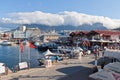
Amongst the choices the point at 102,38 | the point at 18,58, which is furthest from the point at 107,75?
the point at 102,38

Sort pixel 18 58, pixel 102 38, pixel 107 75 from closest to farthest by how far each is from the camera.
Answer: pixel 107 75 < pixel 18 58 < pixel 102 38

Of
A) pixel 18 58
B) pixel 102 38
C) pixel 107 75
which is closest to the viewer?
pixel 107 75

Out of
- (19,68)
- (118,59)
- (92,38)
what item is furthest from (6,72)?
(92,38)

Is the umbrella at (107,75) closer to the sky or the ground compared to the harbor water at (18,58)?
closer to the sky

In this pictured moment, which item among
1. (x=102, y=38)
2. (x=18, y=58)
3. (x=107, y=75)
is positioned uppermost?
(x=102, y=38)

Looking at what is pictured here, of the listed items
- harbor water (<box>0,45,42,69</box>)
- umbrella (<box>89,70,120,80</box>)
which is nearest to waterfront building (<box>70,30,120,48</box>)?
harbor water (<box>0,45,42,69</box>)

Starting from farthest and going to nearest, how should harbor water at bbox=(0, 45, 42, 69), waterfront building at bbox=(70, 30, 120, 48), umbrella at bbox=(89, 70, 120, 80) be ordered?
waterfront building at bbox=(70, 30, 120, 48) < harbor water at bbox=(0, 45, 42, 69) < umbrella at bbox=(89, 70, 120, 80)

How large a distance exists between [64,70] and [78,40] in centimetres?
5941

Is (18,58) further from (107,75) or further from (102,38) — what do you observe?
(107,75)

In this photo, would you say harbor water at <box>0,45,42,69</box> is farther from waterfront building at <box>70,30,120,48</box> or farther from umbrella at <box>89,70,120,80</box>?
umbrella at <box>89,70,120,80</box>

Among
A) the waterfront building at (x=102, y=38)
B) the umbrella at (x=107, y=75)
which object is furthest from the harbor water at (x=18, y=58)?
the umbrella at (x=107, y=75)

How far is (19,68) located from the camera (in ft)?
106

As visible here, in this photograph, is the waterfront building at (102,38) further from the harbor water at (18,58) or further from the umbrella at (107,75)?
the umbrella at (107,75)

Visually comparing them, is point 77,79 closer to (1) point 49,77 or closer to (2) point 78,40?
(1) point 49,77
